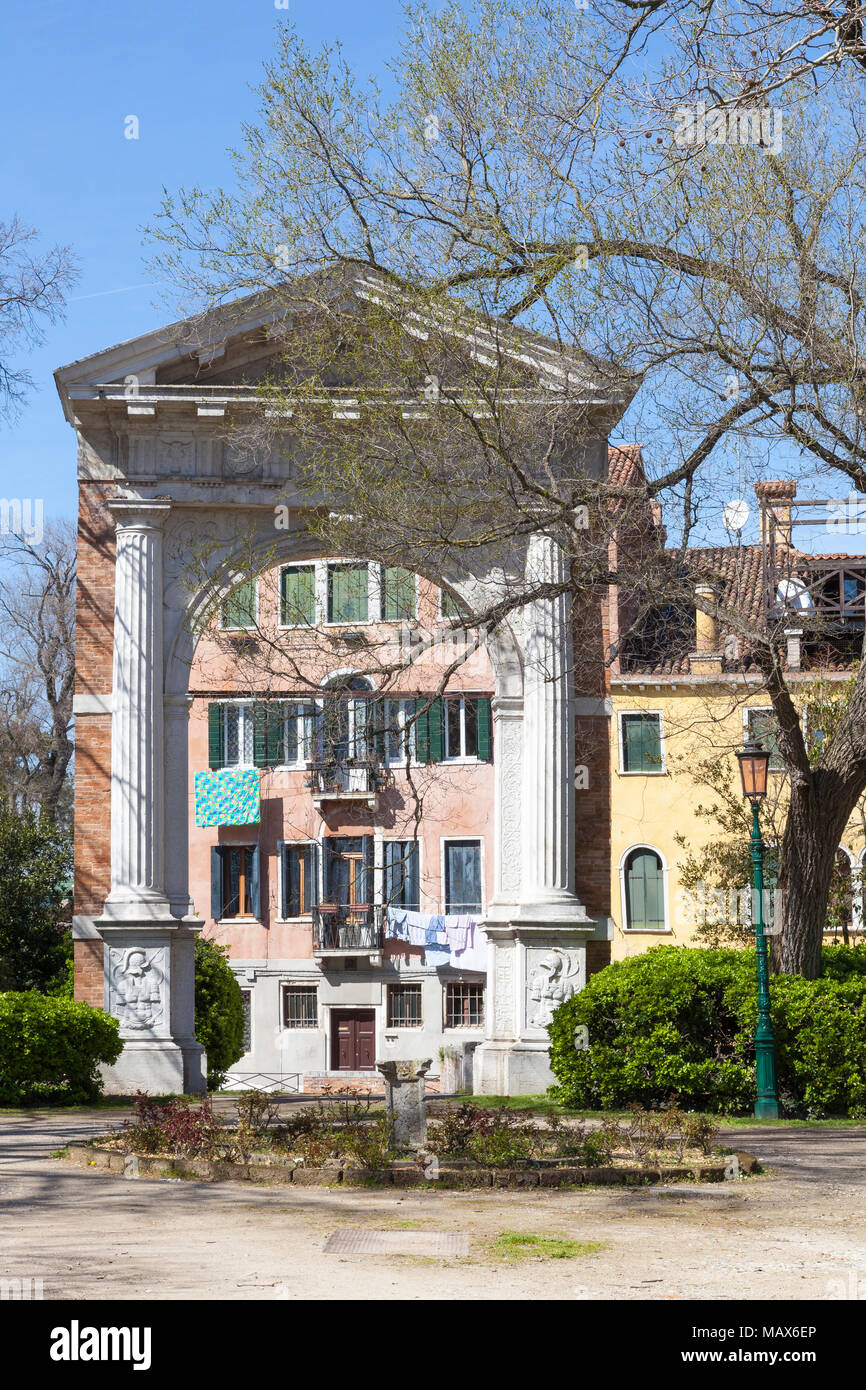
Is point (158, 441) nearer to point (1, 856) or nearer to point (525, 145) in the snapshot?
point (525, 145)

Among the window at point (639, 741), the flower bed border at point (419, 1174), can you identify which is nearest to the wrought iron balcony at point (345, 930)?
the window at point (639, 741)

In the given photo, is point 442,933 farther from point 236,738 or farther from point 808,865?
point 808,865

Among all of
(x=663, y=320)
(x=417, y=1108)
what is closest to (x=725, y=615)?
(x=663, y=320)

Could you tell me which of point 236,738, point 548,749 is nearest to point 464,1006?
point 236,738

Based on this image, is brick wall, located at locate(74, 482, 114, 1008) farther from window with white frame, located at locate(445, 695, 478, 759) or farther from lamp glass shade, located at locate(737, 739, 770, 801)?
window with white frame, located at locate(445, 695, 478, 759)

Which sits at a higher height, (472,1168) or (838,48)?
(838,48)

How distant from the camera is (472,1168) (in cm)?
1050

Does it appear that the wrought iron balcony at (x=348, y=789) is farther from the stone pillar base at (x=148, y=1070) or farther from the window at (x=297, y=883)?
the stone pillar base at (x=148, y=1070)

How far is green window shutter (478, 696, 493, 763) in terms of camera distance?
38531mm

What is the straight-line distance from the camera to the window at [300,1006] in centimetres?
3966

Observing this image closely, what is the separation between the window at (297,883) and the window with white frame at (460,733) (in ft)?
13.9

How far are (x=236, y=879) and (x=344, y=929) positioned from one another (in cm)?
306

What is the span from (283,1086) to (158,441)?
885 inches

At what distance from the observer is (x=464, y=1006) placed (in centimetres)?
3869
